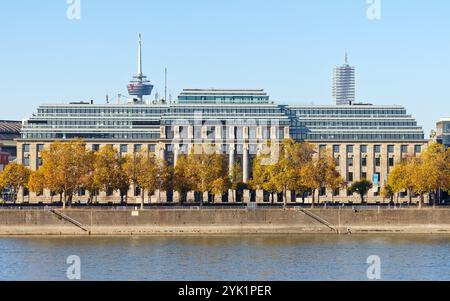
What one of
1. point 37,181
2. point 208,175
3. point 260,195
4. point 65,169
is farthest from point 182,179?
point 260,195

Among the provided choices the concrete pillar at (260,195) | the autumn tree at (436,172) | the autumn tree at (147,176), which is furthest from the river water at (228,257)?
the concrete pillar at (260,195)

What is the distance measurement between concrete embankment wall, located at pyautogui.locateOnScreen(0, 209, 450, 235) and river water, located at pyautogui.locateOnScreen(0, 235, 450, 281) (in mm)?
4968

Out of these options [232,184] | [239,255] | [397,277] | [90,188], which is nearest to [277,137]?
[232,184]

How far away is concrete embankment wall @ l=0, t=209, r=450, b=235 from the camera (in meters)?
144

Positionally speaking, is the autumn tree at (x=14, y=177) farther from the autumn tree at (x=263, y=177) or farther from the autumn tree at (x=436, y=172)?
the autumn tree at (x=436, y=172)

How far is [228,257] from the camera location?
11025 centimetres

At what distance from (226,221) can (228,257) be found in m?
34.9

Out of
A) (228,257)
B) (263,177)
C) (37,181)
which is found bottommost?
(228,257)

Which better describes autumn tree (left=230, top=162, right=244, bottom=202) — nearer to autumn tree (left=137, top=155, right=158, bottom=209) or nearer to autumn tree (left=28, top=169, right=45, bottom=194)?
autumn tree (left=137, top=155, right=158, bottom=209)

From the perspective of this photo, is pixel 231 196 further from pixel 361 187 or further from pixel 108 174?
pixel 108 174

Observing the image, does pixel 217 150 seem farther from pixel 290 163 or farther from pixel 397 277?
pixel 397 277

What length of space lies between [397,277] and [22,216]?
61.7 meters

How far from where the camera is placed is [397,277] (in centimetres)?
9344

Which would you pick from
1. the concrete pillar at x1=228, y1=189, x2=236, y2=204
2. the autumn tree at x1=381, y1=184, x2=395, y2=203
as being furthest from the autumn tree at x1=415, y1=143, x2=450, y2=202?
the concrete pillar at x1=228, y1=189, x2=236, y2=204
